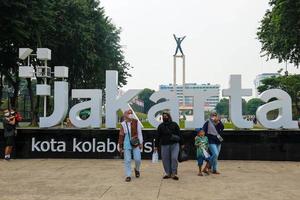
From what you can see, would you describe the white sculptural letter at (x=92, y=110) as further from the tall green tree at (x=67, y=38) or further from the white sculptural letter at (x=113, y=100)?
the tall green tree at (x=67, y=38)

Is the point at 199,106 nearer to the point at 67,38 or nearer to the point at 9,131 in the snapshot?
the point at 9,131

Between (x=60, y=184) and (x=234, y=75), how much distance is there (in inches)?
314

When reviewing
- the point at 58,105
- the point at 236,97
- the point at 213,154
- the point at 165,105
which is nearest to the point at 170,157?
the point at 213,154

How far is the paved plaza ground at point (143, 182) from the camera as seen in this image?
8.87 metres

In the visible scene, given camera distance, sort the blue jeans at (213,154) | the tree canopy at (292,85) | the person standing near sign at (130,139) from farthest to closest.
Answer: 1. the tree canopy at (292,85)
2. the blue jeans at (213,154)
3. the person standing near sign at (130,139)

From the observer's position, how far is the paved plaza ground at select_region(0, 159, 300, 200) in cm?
887


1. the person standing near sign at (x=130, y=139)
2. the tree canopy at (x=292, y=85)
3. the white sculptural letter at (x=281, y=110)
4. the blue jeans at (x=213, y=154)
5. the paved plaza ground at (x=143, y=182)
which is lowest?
the paved plaza ground at (x=143, y=182)

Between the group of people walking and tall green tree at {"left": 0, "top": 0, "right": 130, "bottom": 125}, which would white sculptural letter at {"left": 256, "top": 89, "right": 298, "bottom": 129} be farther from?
tall green tree at {"left": 0, "top": 0, "right": 130, "bottom": 125}

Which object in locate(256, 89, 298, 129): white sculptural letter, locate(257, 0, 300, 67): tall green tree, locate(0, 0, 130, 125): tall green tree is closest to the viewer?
locate(256, 89, 298, 129): white sculptural letter

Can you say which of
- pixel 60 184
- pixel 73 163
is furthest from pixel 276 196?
pixel 73 163

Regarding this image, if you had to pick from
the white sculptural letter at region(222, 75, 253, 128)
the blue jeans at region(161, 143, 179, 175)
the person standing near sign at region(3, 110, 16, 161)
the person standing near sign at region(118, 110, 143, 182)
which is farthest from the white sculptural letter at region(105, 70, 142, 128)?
the blue jeans at region(161, 143, 179, 175)

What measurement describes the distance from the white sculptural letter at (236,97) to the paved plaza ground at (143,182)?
2069 mm

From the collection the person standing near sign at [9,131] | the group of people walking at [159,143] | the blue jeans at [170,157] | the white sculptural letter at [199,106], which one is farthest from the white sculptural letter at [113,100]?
the blue jeans at [170,157]

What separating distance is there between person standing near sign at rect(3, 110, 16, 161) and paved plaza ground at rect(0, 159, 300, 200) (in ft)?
3.10
